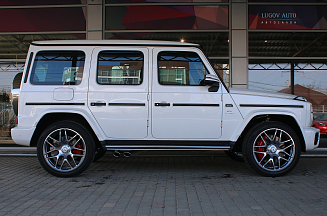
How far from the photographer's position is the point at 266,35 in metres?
9.82

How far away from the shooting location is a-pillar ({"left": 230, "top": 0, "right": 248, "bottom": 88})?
386 inches

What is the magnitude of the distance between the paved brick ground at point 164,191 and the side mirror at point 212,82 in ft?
4.78

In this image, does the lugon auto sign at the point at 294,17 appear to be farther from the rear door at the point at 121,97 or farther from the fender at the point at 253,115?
the rear door at the point at 121,97

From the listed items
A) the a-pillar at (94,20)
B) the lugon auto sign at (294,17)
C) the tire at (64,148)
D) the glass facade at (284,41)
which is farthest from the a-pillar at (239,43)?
the tire at (64,148)

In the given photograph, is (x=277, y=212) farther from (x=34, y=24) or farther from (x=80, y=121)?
(x=34, y=24)

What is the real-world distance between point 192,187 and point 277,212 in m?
1.35

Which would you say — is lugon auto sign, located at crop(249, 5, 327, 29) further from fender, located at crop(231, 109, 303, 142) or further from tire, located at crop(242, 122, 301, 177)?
tire, located at crop(242, 122, 301, 177)

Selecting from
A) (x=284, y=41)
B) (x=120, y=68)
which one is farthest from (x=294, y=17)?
(x=120, y=68)

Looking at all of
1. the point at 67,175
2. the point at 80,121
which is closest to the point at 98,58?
the point at 80,121

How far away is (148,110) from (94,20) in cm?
625

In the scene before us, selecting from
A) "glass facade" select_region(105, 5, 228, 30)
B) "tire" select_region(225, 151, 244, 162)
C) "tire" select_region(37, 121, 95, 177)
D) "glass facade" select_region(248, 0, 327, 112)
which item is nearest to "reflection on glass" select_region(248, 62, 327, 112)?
"glass facade" select_region(248, 0, 327, 112)

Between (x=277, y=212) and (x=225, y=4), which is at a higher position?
(x=225, y=4)

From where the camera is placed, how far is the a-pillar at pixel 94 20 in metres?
9.92

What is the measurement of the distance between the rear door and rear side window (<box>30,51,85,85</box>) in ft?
0.87
